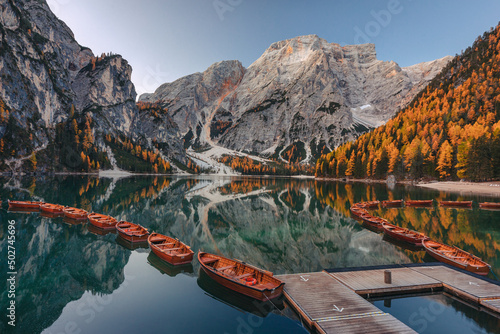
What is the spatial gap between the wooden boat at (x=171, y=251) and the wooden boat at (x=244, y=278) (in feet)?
8.80

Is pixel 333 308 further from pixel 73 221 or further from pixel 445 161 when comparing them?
pixel 445 161

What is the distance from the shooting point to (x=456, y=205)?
59625 mm

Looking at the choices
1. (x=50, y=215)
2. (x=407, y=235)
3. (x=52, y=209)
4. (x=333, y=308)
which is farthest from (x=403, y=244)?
(x=52, y=209)

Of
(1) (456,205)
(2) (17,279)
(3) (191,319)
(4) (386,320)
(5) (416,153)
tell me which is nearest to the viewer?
(4) (386,320)

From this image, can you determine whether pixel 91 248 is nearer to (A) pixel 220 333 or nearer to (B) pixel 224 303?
(B) pixel 224 303

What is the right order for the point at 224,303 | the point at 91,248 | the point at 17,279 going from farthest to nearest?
the point at 91,248 → the point at 17,279 → the point at 224,303

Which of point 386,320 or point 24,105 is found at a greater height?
point 24,105

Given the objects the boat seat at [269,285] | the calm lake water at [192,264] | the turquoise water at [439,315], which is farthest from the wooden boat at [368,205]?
the boat seat at [269,285]

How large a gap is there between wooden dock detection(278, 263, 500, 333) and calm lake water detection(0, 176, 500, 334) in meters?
1.09

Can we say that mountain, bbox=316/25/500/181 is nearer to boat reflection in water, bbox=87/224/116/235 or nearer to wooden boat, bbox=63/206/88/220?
boat reflection in water, bbox=87/224/116/235

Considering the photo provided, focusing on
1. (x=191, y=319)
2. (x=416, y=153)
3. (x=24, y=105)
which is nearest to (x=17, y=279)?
(x=191, y=319)

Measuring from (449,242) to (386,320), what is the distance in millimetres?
25041

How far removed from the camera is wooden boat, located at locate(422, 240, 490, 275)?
70.9 feet

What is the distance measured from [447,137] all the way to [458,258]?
130 m
